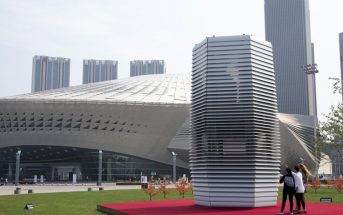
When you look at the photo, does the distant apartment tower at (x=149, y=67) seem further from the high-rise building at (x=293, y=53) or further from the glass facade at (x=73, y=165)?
the glass facade at (x=73, y=165)

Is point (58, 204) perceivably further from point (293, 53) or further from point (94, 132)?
point (293, 53)

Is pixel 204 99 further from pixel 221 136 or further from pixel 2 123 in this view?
pixel 2 123

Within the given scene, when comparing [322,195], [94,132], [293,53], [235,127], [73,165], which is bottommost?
[322,195]

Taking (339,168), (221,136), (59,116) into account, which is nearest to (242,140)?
(221,136)

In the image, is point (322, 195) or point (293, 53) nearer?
point (322, 195)

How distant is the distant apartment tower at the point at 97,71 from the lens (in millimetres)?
192750

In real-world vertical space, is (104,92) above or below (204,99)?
above

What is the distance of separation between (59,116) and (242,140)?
56.6 m

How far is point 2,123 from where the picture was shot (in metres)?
74.9

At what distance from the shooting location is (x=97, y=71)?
194 m

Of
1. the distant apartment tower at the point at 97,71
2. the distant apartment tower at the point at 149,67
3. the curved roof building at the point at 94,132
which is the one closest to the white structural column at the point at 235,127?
the curved roof building at the point at 94,132

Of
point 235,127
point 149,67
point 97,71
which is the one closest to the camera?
point 235,127

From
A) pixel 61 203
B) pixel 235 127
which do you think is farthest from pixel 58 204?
pixel 235 127

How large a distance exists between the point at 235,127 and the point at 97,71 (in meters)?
179
